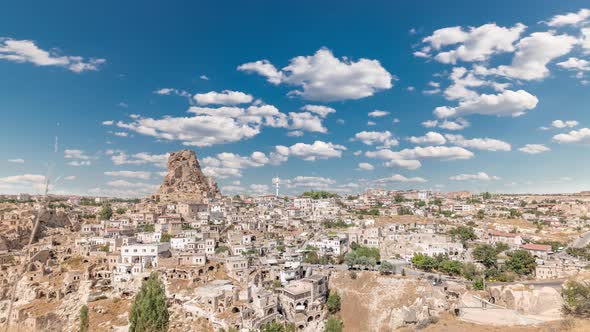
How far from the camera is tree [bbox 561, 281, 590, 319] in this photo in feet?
99.8

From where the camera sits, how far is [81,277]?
42125 mm

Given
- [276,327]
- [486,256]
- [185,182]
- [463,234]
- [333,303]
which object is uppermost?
[185,182]

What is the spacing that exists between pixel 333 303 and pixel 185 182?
5707 centimetres

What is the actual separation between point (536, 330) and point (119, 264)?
39.8 meters

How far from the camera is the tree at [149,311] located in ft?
87.2

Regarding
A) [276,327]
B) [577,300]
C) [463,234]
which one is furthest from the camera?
[463,234]

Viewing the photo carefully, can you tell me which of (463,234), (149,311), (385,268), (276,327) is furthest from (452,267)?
(149,311)

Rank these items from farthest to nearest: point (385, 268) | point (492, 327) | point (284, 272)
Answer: point (385, 268) < point (284, 272) < point (492, 327)

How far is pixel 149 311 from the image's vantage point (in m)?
27.2

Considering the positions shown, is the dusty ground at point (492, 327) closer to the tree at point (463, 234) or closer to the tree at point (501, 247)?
the tree at point (501, 247)

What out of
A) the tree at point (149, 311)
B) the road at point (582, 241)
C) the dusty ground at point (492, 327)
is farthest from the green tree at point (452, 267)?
the tree at point (149, 311)

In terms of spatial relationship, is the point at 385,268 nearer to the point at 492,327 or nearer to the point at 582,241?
the point at 492,327

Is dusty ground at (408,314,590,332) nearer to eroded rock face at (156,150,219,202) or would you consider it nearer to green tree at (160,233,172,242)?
green tree at (160,233,172,242)

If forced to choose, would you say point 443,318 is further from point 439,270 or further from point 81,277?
point 81,277
